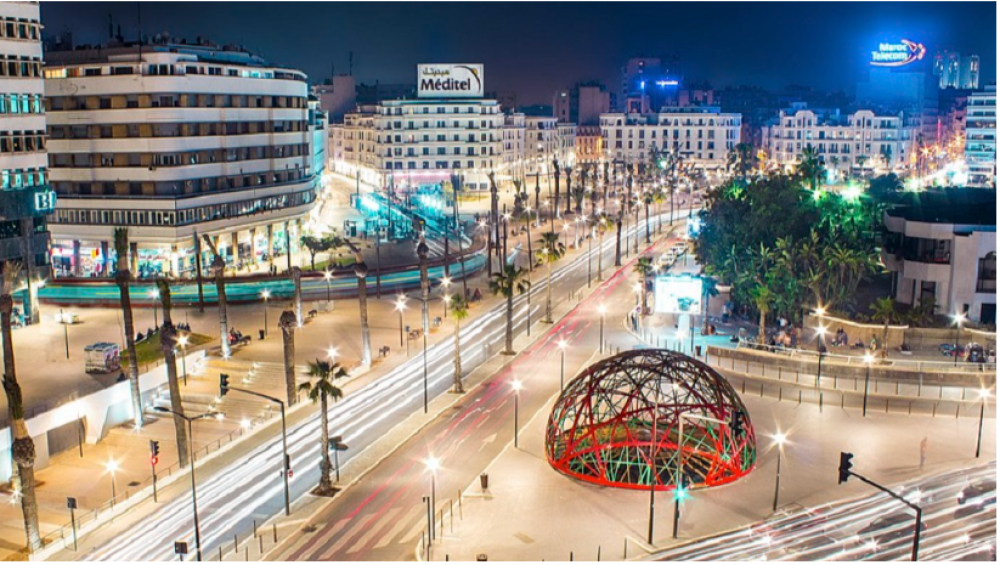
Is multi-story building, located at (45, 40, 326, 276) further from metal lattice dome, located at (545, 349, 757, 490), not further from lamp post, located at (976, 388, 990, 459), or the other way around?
lamp post, located at (976, 388, 990, 459)

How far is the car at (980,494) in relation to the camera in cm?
4619

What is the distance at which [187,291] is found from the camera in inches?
3484

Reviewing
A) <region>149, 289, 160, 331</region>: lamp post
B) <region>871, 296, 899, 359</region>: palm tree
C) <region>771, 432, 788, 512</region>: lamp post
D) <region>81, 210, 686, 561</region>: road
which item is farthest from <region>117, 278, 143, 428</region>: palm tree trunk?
<region>871, 296, 899, 359</region>: palm tree

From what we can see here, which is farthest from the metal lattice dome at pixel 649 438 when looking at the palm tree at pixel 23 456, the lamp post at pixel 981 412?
the palm tree at pixel 23 456

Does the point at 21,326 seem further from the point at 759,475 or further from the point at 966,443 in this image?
the point at 966,443

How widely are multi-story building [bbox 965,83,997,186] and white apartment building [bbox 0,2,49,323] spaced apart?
159243 mm

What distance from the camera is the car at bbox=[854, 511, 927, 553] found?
138 ft

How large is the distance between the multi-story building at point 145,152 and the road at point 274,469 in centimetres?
3454

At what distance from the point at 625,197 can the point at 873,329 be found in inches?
3936

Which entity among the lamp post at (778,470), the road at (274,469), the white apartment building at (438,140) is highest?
the white apartment building at (438,140)

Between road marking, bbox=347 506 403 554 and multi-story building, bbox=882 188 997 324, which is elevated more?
multi-story building, bbox=882 188 997 324

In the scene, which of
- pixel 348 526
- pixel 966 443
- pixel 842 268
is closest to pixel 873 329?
pixel 842 268

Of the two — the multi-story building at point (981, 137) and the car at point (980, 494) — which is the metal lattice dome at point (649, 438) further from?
the multi-story building at point (981, 137)

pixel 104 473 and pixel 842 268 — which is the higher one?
pixel 842 268
